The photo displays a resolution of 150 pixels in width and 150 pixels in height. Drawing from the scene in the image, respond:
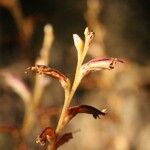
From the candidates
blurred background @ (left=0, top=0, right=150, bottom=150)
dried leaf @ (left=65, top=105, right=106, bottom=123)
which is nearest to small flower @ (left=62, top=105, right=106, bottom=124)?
dried leaf @ (left=65, top=105, right=106, bottom=123)

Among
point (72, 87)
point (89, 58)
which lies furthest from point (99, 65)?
point (89, 58)

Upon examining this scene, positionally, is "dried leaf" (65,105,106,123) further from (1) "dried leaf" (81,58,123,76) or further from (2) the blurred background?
(2) the blurred background

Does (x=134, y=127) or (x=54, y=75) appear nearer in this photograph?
(x=54, y=75)

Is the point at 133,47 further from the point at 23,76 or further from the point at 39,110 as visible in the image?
the point at 39,110

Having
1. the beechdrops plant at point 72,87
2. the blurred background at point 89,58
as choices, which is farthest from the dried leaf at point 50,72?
the blurred background at point 89,58

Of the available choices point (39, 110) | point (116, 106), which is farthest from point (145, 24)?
point (39, 110)

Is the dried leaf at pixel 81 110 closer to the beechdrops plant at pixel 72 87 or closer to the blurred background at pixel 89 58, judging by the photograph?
the beechdrops plant at pixel 72 87
